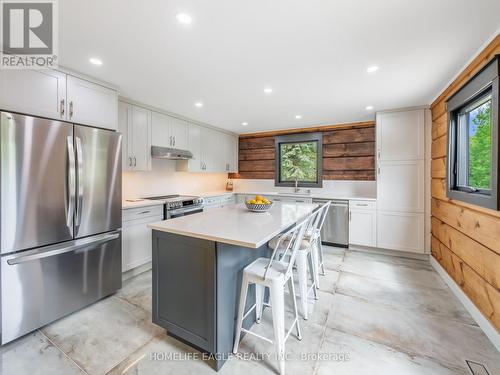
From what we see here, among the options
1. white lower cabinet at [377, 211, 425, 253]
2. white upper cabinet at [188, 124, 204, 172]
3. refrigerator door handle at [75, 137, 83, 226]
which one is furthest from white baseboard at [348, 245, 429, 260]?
refrigerator door handle at [75, 137, 83, 226]

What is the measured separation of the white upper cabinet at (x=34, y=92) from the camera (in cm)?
186

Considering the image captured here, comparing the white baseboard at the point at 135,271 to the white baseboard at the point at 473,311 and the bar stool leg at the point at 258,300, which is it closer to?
the bar stool leg at the point at 258,300

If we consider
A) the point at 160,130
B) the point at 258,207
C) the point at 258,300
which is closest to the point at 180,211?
the point at 160,130

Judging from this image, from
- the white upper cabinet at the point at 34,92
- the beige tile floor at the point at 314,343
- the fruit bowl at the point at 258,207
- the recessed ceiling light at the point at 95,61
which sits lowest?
the beige tile floor at the point at 314,343

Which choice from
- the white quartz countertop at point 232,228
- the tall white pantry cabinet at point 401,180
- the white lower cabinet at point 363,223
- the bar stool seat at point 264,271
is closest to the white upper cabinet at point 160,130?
the white quartz countertop at point 232,228

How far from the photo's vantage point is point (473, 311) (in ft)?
7.02

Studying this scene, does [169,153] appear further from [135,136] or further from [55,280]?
[55,280]

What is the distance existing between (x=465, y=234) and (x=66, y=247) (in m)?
3.86

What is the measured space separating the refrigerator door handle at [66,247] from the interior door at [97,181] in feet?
0.22

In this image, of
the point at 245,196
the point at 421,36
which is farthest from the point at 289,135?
the point at 421,36

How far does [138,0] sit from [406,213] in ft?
13.7

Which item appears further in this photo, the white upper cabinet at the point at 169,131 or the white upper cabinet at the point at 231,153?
the white upper cabinet at the point at 231,153

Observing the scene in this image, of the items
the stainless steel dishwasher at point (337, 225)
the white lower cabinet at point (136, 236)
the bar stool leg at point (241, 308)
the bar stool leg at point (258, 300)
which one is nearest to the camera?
the bar stool leg at point (241, 308)

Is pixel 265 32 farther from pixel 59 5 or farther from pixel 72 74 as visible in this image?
pixel 72 74
